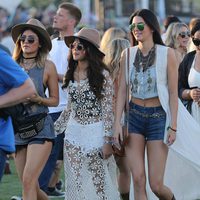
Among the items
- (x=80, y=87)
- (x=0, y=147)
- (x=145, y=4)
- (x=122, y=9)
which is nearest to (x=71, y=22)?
(x=80, y=87)

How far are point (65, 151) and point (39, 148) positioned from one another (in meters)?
0.64

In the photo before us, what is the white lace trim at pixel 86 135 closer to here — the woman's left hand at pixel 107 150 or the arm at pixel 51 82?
the woman's left hand at pixel 107 150

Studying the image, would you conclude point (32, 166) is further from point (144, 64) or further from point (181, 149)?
point (181, 149)

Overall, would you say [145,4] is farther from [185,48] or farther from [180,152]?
[180,152]

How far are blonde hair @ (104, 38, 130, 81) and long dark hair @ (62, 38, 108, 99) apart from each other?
1.84ft

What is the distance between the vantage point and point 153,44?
7.90m

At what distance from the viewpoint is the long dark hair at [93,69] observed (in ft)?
26.2

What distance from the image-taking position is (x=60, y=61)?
9422 millimetres

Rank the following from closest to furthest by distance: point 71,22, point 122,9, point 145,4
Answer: point 71,22
point 145,4
point 122,9

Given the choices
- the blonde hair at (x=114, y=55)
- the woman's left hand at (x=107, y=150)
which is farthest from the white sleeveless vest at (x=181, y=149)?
the blonde hair at (x=114, y=55)

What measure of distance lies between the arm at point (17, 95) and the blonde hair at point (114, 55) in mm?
2730

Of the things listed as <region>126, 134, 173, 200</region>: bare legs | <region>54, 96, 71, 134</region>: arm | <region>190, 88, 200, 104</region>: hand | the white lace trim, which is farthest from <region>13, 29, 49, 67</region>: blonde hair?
<region>190, 88, 200, 104</region>: hand

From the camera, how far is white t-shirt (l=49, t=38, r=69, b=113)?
9.29 meters

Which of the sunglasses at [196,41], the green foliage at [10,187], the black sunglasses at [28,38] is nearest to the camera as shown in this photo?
the black sunglasses at [28,38]
